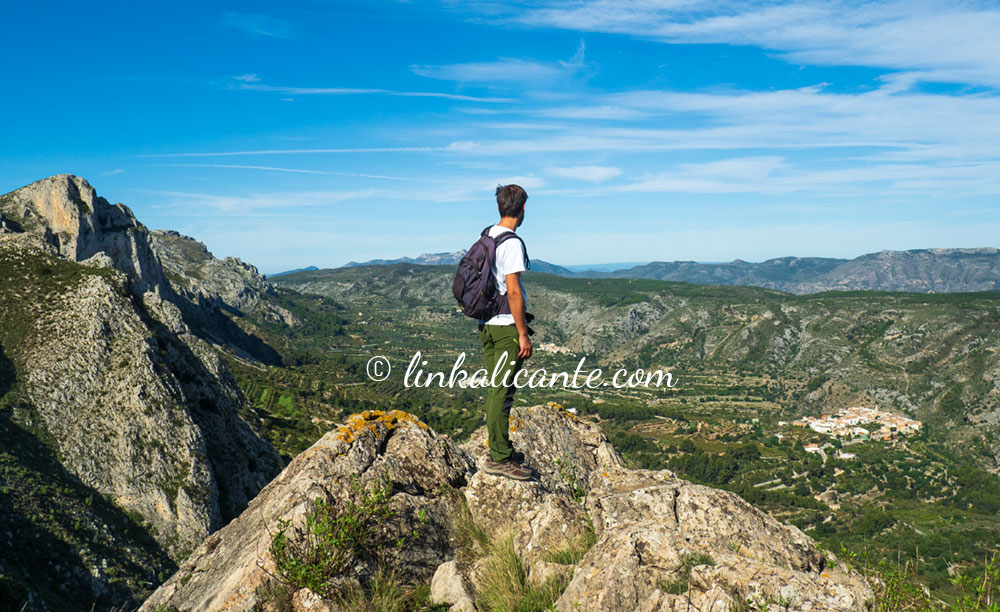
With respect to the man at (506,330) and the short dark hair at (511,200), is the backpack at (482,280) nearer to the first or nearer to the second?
the man at (506,330)

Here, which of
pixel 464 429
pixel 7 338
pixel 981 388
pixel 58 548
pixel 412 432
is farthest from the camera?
pixel 981 388

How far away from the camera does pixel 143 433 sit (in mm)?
40562

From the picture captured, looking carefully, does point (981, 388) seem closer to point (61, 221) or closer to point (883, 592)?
point (883, 592)

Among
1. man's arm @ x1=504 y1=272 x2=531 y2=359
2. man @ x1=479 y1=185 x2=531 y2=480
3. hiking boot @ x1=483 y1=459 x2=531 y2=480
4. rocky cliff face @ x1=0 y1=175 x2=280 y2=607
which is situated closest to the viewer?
man's arm @ x1=504 y1=272 x2=531 y2=359

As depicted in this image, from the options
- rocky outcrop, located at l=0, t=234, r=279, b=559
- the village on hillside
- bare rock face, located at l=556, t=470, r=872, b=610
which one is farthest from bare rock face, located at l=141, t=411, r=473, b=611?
the village on hillside

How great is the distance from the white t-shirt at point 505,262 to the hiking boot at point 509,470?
2736 mm

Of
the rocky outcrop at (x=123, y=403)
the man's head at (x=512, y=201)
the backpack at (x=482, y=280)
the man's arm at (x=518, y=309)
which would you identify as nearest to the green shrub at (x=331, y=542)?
the man's arm at (x=518, y=309)


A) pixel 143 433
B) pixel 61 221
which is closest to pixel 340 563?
pixel 143 433

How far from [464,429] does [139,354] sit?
73.7 metres

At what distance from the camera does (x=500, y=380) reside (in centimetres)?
845

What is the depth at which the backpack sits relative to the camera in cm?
798

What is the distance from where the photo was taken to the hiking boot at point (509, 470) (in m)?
8.86

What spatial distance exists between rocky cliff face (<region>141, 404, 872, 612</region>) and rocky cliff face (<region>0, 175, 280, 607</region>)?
3699 cm

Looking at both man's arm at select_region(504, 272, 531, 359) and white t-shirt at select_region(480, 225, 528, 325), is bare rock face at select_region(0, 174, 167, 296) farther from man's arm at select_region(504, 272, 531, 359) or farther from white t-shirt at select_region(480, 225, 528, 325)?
man's arm at select_region(504, 272, 531, 359)
